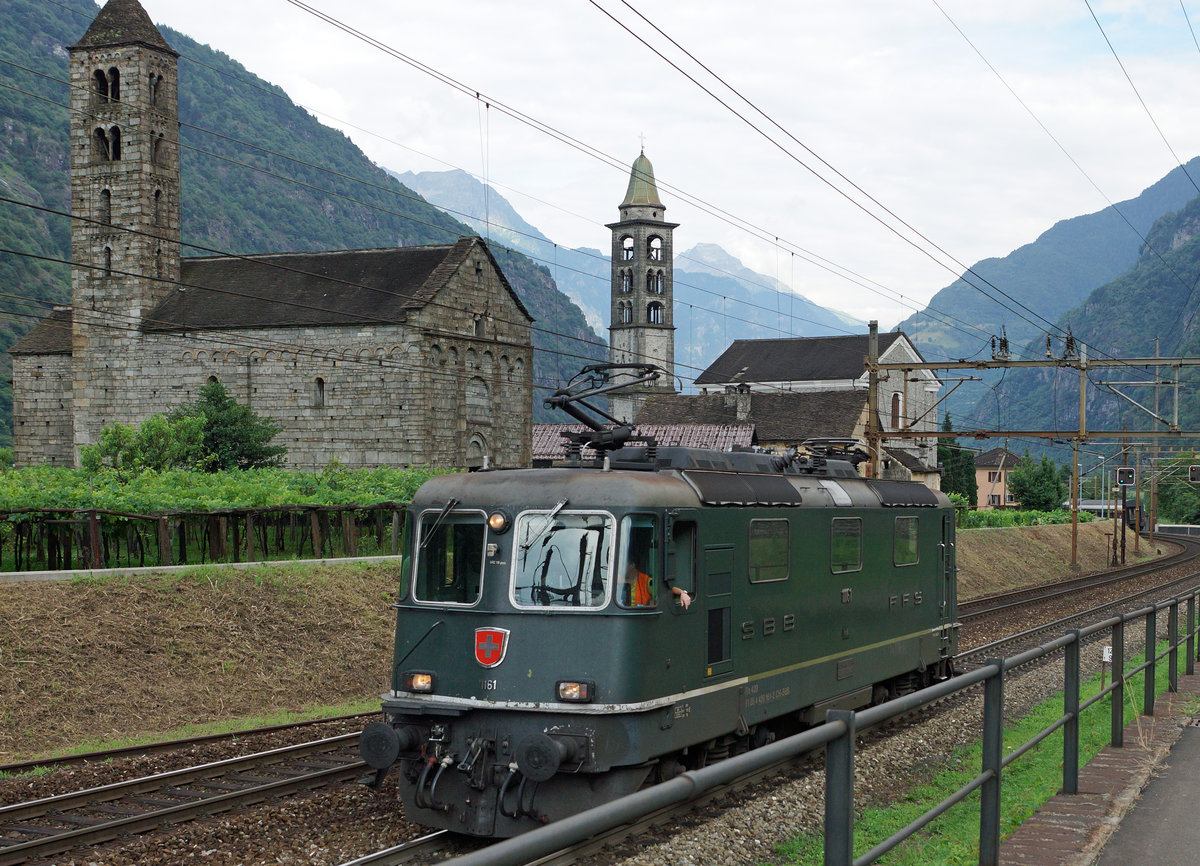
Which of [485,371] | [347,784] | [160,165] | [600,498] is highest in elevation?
[160,165]

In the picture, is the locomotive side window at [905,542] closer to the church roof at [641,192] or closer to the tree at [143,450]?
the tree at [143,450]

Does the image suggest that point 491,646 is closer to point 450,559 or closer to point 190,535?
point 450,559

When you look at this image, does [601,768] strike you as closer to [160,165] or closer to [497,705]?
[497,705]

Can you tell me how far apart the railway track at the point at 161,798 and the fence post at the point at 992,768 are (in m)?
7.31

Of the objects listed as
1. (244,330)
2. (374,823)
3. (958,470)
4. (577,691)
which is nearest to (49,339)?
(244,330)

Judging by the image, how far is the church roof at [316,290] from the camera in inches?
1929

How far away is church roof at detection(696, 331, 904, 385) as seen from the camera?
88.7 meters

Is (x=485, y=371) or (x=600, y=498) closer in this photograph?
(x=600, y=498)

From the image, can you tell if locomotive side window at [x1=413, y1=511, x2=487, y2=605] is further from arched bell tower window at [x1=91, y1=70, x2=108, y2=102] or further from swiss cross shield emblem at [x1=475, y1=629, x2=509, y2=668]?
arched bell tower window at [x1=91, y1=70, x2=108, y2=102]

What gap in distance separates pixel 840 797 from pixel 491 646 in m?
5.43

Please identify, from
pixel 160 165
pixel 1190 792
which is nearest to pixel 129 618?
pixel 1190 792

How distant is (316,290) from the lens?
5103cm

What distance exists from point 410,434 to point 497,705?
39.3 m

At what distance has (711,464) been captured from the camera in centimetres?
1186
